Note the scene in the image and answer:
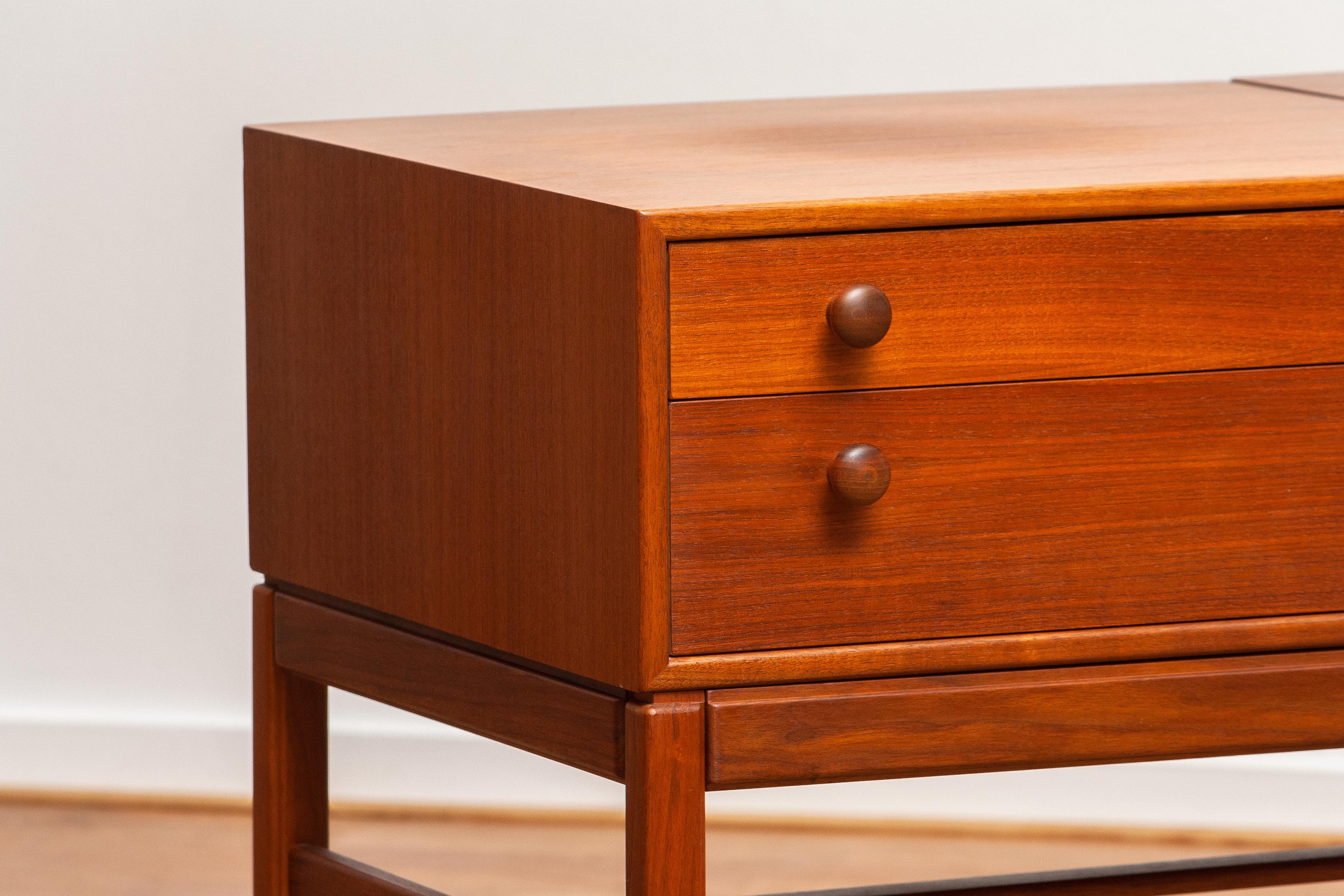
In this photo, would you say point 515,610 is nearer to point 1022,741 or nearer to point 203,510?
point 1022,741

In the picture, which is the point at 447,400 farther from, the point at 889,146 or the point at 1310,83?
the point at 1310,83

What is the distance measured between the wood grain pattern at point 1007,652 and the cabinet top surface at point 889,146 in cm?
24

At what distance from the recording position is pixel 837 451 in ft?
3.90

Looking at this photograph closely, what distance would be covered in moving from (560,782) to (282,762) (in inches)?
38.6

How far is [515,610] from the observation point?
1247 mm

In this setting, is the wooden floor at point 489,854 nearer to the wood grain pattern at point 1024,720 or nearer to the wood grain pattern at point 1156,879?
the wood grain pattern at point 1156,879

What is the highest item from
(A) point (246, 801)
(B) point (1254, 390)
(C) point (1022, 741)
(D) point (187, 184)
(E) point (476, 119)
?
(D) point (187, 184)

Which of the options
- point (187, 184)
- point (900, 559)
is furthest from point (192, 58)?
point (900, 559)

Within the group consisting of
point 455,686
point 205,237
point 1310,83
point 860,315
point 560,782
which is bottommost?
point 455,686

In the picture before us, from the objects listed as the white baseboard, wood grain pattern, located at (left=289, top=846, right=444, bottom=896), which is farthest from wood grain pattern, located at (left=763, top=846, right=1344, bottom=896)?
the white baseboard

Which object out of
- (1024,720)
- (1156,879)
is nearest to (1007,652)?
(1024,720)

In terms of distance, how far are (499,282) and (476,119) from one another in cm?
40

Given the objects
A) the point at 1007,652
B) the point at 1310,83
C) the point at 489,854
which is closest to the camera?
the point at 1007,652

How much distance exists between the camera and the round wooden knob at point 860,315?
45.3 inches
